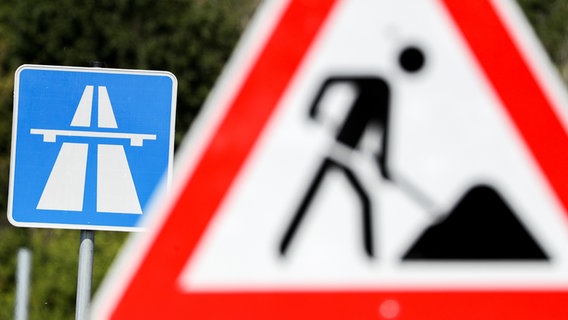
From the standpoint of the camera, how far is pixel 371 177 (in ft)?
9.87

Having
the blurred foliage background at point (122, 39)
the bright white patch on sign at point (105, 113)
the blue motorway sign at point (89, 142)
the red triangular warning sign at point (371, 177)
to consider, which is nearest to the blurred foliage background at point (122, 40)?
the blurred foliage background at point (122, 39)

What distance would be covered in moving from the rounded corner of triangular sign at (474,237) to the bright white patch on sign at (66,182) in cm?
329

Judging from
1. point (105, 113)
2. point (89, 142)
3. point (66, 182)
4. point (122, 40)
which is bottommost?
point (122, 40)

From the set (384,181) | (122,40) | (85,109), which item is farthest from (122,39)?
(384,181)

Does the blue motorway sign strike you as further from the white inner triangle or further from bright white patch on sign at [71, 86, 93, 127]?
the white inner triangle

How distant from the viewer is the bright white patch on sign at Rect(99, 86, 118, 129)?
20.2ft

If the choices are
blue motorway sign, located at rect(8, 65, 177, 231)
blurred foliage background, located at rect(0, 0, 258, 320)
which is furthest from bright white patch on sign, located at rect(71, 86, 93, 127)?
blurred foliage background, located at rect(0, 0, 258, 320)

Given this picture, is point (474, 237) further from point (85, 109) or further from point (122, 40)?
point (122, 40)

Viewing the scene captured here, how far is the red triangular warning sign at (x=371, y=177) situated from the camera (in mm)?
3000

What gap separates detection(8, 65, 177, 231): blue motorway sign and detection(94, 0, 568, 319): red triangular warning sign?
3146 millimetres

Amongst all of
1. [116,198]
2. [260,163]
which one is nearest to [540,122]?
[260,163]

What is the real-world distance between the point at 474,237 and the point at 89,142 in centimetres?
333

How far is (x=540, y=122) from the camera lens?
A: 3027mm

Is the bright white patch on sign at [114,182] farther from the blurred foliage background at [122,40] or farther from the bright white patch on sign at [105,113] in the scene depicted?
the blurred foliage background at [122,40]
